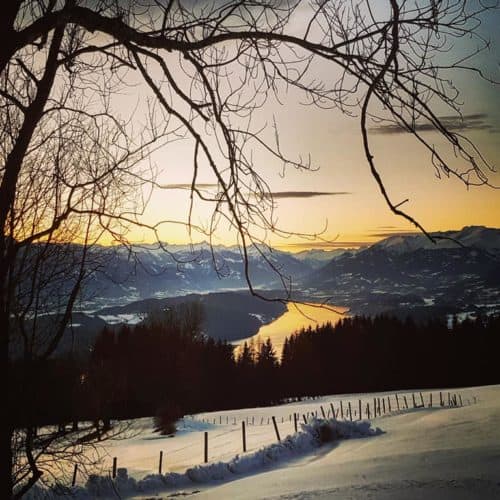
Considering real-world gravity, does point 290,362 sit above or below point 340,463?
below

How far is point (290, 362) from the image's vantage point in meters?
56.5

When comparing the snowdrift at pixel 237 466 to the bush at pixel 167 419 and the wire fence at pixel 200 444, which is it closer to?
the wire fence at pixel 200 444

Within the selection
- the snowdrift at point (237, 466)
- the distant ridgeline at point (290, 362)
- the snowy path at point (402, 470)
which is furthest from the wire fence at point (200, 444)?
the distant ridgeline at point (290, 362)

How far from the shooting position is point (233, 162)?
86.6 inches

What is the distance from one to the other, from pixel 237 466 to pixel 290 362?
139 ft

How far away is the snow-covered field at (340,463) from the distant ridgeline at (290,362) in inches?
668

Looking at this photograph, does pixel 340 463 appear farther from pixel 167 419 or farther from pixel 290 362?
pixel 290 362

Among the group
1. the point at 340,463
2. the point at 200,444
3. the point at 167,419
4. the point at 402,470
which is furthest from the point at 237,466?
the point at 167,419

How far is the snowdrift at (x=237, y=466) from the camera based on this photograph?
13.6m

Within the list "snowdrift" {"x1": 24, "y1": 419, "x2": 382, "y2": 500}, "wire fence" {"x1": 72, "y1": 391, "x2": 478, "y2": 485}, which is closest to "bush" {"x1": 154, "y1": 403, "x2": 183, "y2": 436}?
"wire fence" {"x1": 72, "y1": 391, "x2": 478, "y2": 485}

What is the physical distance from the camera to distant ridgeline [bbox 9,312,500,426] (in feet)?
135

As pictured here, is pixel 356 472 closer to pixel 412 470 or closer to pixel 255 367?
pixel 412 470

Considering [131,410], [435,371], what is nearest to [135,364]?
[131,410]

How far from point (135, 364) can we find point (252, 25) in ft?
135
